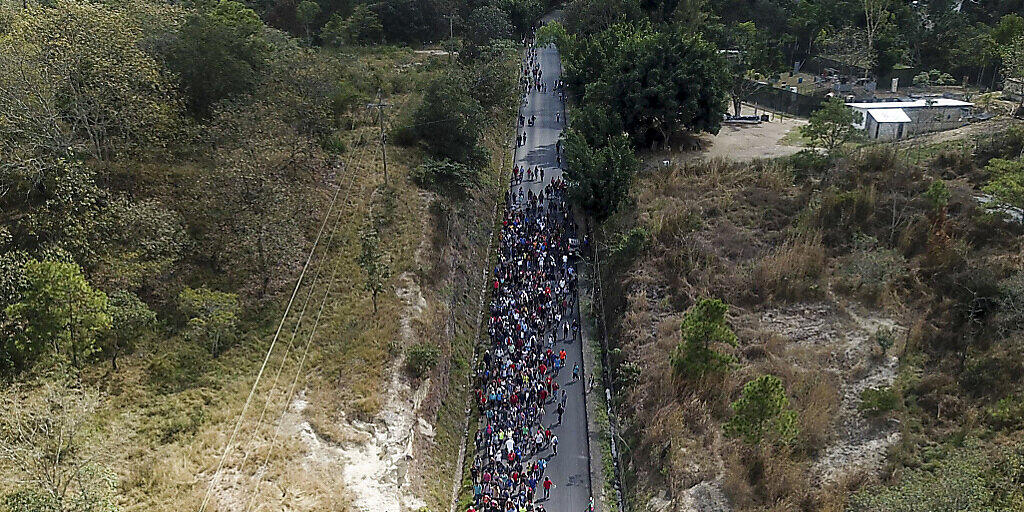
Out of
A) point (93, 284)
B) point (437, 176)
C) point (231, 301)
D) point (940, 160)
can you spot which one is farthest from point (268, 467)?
point (940, 160)

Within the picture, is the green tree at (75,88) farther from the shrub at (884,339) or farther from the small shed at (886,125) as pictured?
the small shed at (886,125)

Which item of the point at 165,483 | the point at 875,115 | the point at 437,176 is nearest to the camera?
the point at 165,483

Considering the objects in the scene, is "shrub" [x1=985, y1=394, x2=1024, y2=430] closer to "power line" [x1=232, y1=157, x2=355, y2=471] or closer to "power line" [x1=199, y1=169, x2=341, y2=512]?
"power line" [x1=232, y1=157, x2=355, y2=471]

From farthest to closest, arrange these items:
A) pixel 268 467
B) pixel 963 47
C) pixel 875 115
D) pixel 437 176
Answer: pixel 963 47
pixel 875 115
pixel 437 176
pixel 268 467

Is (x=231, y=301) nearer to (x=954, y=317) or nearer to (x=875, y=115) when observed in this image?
(x=954, y=317)

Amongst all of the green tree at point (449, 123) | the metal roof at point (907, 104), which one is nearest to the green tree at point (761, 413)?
the green tree at point (449, 123)

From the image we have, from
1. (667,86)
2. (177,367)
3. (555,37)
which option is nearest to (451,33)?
(555,37)

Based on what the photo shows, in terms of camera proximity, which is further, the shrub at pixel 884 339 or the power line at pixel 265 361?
the shrub at pixel 884 339

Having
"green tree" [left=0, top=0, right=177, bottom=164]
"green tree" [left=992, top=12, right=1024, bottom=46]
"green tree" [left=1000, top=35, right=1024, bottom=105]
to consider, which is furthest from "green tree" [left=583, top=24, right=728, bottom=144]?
"green tree" [left=0, top=0, right=177, bottom=164]
